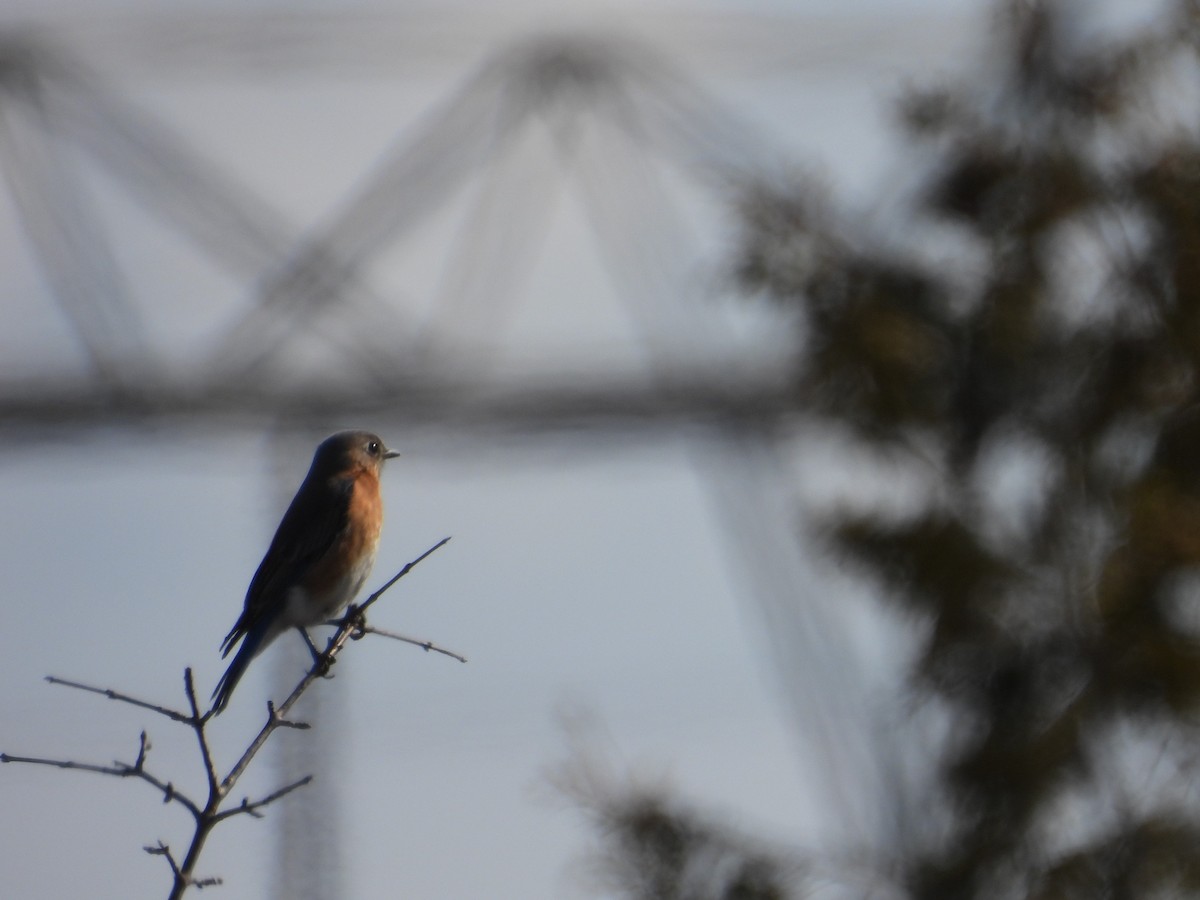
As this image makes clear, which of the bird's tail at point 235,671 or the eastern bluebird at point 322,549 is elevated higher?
the eastern bluebird at point 322,549

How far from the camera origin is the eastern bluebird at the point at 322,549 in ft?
24.0

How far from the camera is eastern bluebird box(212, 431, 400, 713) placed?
730cm

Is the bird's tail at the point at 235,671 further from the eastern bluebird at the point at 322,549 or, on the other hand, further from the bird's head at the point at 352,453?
the bird's head at the point at 352,453

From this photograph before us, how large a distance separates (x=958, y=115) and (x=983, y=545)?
2209 mm

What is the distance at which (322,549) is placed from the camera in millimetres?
7555

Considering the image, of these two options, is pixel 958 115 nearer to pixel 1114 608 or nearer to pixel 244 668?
pixel 1114 608

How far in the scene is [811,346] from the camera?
8383 mm

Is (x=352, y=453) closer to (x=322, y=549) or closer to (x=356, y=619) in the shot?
(x=322, y=549)

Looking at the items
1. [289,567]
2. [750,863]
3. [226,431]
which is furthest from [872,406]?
[226,431]

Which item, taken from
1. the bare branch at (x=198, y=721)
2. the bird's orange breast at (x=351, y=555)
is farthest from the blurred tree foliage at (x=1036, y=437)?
the bare branch at (x=198, y=721)

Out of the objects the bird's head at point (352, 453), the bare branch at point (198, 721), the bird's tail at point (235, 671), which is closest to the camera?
the bare branch at point (198, 721)

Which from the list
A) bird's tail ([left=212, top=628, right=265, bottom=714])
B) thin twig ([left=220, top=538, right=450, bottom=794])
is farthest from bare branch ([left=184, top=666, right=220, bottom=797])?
bird's tail ([left=212, top=628, right=265, bottom=714])

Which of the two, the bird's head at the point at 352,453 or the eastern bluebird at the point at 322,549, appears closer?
the eastern bluebird at the point at 322,549

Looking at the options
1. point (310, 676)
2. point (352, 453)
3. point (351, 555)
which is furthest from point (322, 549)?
point (310, 676)
